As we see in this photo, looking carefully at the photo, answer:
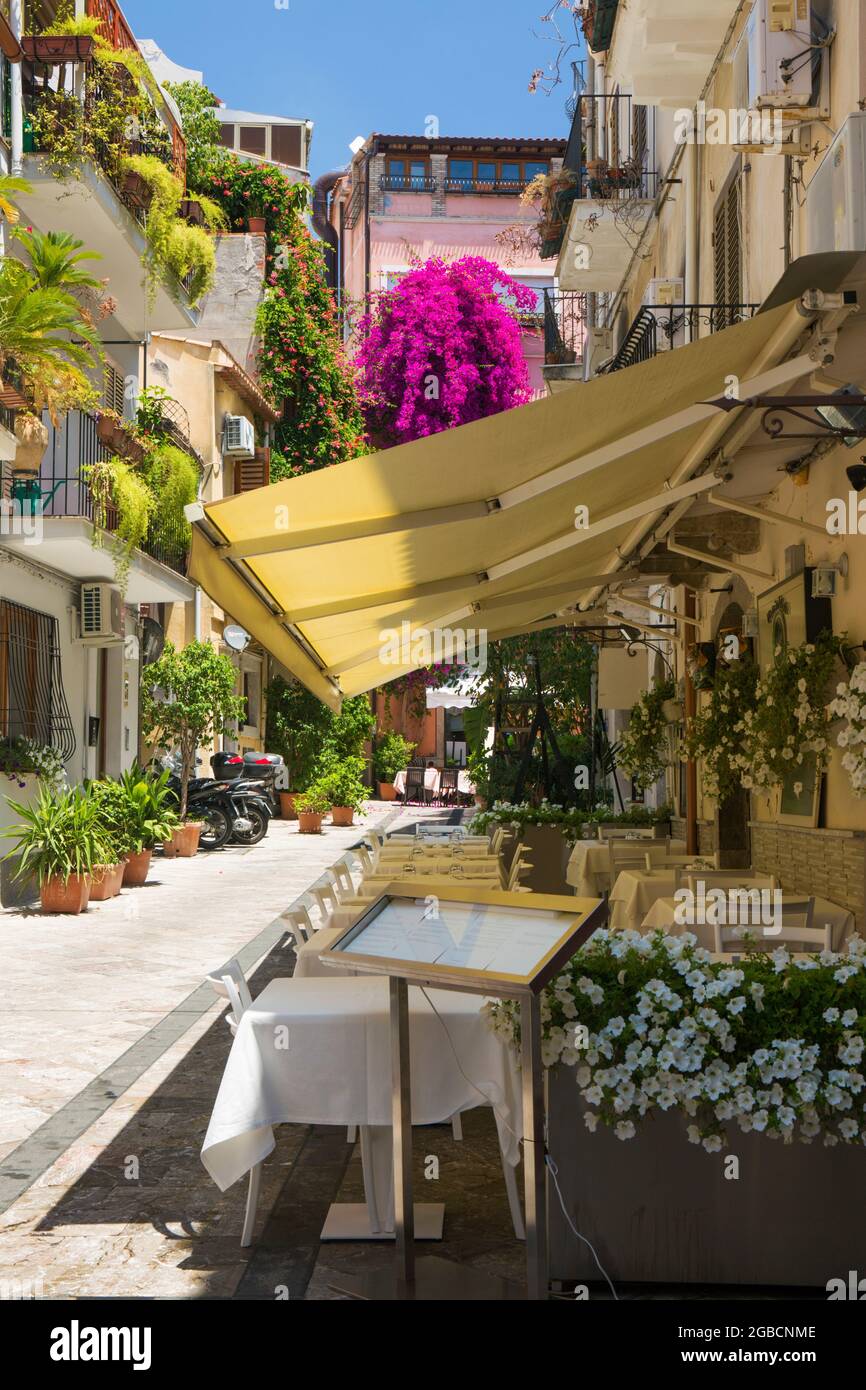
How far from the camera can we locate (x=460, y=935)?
4180mm

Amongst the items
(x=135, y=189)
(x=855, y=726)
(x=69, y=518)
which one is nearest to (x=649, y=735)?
(x=69, y=518)

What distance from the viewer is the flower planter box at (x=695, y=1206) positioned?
13.9ft

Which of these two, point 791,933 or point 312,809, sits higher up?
point 791,933

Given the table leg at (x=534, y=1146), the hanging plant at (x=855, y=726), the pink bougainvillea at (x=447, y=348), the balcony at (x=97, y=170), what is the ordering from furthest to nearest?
the pink bougainvillea at (x=447, y=348) → the balcony at (x=97, y=170) → the hanging plant at (x=855, y=726) → the table leg at (x=534, y=1146)

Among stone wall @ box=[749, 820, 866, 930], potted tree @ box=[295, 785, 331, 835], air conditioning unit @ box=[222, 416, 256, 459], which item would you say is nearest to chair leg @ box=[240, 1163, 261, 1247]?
stone wall @ box=[749, 820, 866, 930]

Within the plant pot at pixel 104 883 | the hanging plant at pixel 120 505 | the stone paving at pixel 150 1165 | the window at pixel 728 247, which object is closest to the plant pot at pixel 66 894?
the plant pot at pixel 104 883

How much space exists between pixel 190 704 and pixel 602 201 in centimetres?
931

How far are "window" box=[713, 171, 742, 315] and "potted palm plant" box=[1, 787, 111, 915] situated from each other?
7893 mm

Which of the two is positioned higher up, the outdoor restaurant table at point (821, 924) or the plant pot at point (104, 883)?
the outdoor restaurant table at point (821, 924)

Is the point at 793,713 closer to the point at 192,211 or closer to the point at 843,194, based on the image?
the point at 843,194

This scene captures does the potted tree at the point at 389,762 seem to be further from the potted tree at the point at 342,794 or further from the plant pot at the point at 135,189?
the plant pot at the point at 135,189

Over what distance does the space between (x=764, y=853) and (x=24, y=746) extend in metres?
8.46

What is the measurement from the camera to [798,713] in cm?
845

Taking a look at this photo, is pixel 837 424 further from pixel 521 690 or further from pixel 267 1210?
pixel 521 690
